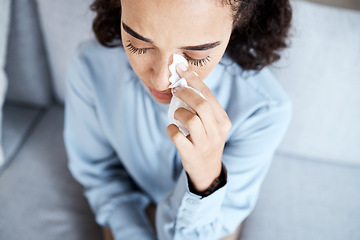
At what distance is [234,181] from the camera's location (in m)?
0.80

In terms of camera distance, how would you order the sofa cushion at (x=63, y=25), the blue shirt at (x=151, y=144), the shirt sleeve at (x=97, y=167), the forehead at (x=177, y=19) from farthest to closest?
1. the sofa cushion at (x=63, y=25)
2. the shirt sleeve at (x=97, y=167)
3. the blue shirt at (x=151, y=144)
4. the forehead at (x=177, y=19)

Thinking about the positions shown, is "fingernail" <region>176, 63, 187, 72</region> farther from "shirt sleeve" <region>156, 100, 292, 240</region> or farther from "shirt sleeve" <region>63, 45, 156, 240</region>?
"shirt sleeve" <region>63, 45, 156, 240</region>

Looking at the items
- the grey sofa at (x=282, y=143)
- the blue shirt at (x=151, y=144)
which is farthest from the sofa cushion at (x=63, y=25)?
the blue shirt at (x=151, y=144)

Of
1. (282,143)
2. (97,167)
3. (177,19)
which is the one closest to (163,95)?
(177,19)

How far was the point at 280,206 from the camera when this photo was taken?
1.08 m

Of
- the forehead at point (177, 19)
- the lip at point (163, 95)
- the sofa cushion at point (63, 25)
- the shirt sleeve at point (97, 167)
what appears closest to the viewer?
the forehead at point (177, 19)

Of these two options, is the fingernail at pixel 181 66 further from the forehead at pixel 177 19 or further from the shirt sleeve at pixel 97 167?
the shirt sleeve at pixel 97 167

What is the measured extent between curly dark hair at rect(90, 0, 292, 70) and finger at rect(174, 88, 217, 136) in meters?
0.25

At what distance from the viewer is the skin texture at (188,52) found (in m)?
0.48

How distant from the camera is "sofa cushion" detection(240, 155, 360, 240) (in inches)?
40.4

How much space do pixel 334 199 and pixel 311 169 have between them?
0.43ft

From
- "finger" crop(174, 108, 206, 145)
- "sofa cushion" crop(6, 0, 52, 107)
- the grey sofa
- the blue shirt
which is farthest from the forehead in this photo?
"sofa cushion" crop(6, 0, 52, 107)

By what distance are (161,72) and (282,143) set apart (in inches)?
31.0

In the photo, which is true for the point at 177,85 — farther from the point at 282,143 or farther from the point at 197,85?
the point at 282,143
